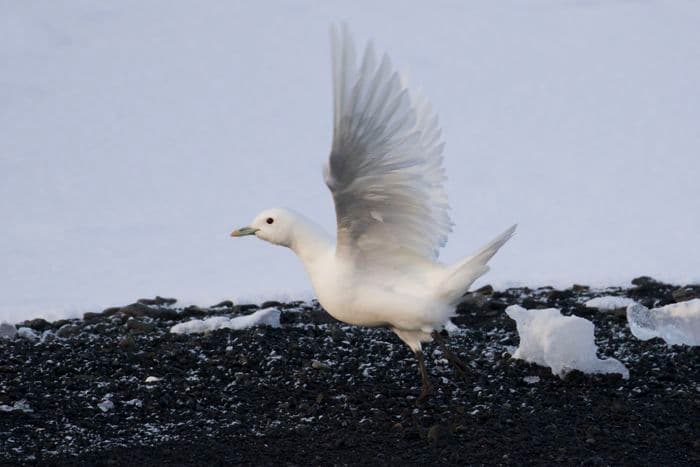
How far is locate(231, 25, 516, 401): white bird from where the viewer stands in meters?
8.28

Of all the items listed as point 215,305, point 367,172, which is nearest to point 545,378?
point 367,172

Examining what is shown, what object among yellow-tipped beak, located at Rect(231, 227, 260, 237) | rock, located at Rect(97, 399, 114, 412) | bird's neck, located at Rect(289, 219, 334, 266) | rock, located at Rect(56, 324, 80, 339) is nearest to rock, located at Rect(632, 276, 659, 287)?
bird's neck, located at Rect(289, 219, 334, 266)

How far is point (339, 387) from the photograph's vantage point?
32.7 feet

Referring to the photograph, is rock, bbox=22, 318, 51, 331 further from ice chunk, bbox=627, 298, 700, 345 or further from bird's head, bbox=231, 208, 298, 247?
ice chunk, bbox=627, 298, 700, 345

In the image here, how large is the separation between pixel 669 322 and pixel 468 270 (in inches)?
115

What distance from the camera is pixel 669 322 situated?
442 inches

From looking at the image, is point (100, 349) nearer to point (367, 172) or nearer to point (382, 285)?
point (382, 285)

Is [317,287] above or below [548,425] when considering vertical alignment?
above

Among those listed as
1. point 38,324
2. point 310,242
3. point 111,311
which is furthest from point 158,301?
point 310,242

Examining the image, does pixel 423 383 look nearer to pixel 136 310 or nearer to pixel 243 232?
pixel 243 232

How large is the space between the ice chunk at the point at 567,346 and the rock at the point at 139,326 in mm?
3956

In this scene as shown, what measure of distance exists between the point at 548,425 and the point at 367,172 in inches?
92.5

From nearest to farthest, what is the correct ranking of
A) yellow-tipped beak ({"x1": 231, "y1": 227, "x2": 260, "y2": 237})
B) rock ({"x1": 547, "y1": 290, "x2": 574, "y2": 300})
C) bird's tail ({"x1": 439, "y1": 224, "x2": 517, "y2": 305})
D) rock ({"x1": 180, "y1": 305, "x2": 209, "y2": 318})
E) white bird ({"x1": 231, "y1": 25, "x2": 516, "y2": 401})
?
white bird ({"x1": 231, "y1": 25, "x2": 516, "y2": 401}) → bird's tail ({"x1": 439, "y1": 224, "x2": 517, "y2": 305}) → yellow-tipped beak ({"x1": 231, "y1": 227, "x2": 260, "y2": 237}) → rock ({"x1": 547, "y1": 290, "x2": 574, "y2": 300}) → rock ({"x1": 180, "y1": 305, "x2": 209, "y2": 318})

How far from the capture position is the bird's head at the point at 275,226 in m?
9.88
